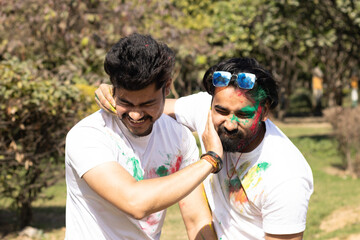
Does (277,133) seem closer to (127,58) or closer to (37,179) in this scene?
(127,58)

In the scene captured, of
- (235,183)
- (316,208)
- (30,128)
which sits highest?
(235,183)

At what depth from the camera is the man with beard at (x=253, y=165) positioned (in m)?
2.87

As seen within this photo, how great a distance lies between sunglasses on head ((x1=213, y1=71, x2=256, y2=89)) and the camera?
308 cm

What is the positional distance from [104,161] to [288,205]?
104 centimetres

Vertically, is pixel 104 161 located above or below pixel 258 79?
below

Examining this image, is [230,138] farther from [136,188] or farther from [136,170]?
[136,188]

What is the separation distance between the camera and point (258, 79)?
3.13 metres

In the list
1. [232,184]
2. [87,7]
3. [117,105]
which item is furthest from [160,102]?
[87,7]

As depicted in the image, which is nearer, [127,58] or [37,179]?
[127,58]

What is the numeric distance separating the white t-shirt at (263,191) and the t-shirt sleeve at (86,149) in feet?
2.75

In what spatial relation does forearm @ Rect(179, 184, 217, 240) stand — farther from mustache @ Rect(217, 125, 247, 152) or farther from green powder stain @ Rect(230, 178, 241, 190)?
mustache @ Rect(217, 125, 247, 152)

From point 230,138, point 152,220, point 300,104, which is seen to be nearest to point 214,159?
point 230,138

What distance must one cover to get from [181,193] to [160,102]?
1.82 feet

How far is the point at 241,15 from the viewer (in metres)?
18.5
